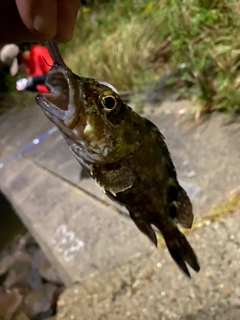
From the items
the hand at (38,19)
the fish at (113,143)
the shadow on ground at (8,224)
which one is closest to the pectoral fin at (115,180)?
the fish at (113,143)

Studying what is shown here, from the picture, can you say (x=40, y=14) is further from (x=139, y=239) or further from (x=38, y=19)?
(x=139, y=239)

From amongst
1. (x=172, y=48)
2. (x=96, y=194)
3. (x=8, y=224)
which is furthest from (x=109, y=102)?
(x=172, y=48)

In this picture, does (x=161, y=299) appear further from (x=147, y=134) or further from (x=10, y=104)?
(x=10, y=104)

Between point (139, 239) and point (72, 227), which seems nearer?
point (139, 239)

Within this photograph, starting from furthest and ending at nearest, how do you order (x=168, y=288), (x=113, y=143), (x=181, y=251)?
(x=168, y=288) → (x=181, y=251) → (x=113, y=143)

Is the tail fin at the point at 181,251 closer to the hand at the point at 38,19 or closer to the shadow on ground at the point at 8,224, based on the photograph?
the hand at the point at 38,19

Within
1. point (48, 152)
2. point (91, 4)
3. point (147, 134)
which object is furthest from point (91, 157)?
point (91, 4)
